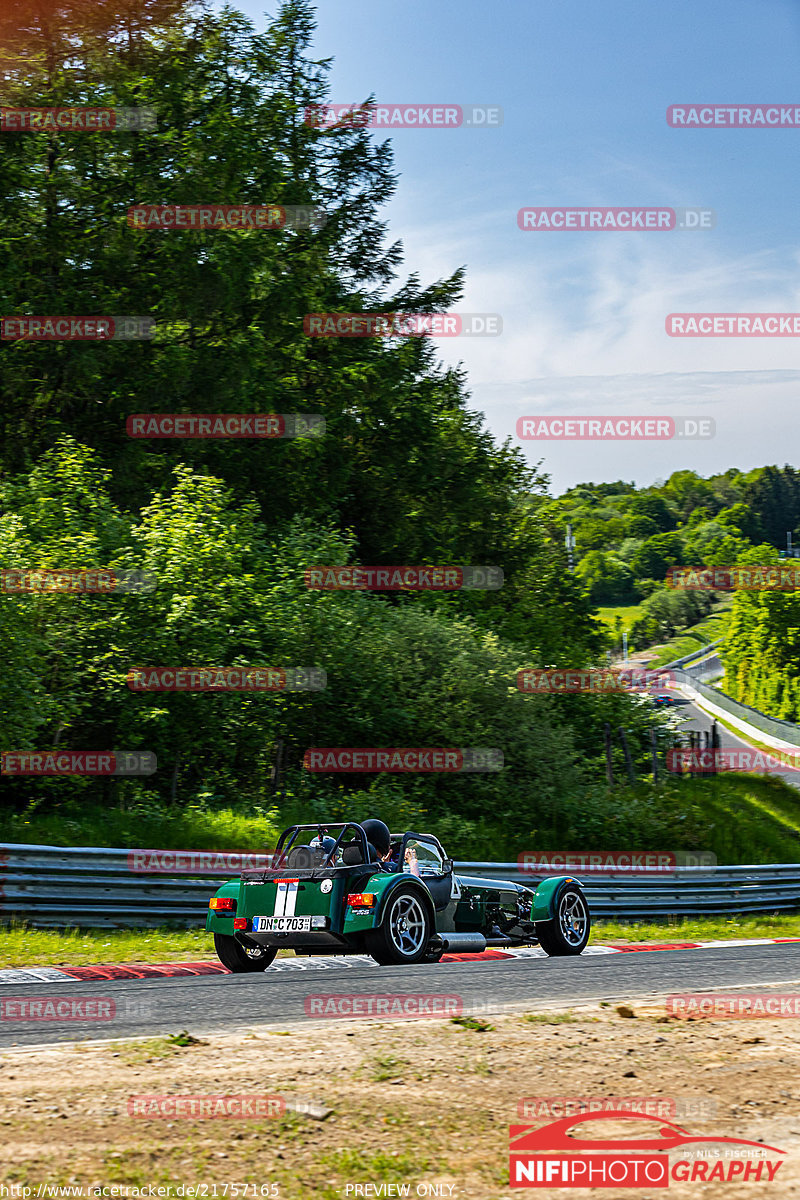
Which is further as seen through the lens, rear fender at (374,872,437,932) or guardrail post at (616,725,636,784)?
guardrail post at (616,725,636,784)

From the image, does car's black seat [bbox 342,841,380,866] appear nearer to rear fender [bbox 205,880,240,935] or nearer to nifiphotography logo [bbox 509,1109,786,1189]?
rear fender [bbox 205,880,240,935]

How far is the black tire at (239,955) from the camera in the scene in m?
10.4

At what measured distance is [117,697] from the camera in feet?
58.9

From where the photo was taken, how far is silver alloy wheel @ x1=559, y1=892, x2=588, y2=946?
1211 centimetres

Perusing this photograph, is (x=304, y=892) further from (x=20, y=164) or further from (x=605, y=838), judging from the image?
(x=20, y=164)

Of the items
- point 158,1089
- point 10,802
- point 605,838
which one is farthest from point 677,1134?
point 605,838

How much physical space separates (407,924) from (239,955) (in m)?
1.59

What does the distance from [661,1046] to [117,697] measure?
1263 cm

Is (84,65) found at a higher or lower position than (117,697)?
higher

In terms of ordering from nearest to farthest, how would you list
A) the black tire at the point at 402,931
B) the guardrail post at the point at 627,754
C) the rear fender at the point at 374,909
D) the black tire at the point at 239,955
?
the rear fender at the point at 374,909 → the black tire at the point at 402,931 → the black tire at the point at 239,955 → the guardrail post at the point at 627,754

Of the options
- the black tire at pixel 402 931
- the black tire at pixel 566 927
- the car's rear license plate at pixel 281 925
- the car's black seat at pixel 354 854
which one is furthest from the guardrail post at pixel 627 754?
the car's rear license plate at pixel 281 925

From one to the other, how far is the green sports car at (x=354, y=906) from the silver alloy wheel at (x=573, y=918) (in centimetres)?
90

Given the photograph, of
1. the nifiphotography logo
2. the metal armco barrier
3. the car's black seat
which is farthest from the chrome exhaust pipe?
the nifiphotography logo

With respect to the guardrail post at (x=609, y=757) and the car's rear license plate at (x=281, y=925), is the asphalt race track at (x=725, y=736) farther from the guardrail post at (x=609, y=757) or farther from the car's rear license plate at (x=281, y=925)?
the car's rear license plate at (x=281, y=925)
